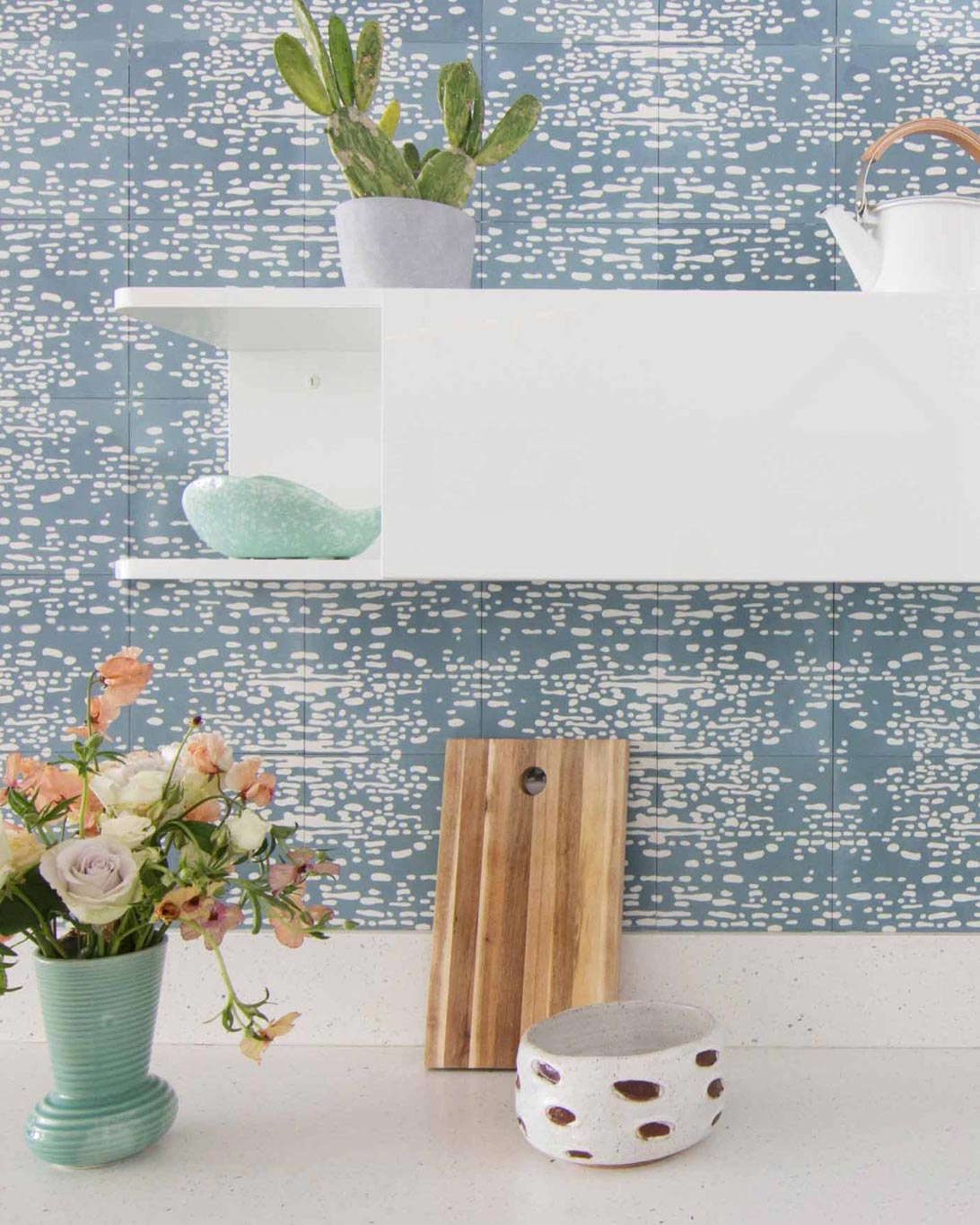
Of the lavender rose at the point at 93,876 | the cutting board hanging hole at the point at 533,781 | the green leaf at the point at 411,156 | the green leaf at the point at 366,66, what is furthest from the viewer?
the cutting board hanging hole at the point at 533,781

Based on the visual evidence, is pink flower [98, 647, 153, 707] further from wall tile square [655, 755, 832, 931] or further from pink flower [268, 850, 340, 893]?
wall tile square [655, 755, 832, 931]

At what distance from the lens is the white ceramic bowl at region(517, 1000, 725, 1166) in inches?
38.6

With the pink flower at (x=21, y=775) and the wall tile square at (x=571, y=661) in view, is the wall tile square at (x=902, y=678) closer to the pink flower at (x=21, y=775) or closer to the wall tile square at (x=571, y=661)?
the wall tile square at (x=571, y=661)

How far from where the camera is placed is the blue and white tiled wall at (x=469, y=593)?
4.28 feet

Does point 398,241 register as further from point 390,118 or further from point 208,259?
point 208,259

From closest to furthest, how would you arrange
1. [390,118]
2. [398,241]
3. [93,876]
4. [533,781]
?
[93,876] → [398,241] → [390,118] → [533,781]

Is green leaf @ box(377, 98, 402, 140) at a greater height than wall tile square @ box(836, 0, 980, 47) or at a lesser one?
lesser

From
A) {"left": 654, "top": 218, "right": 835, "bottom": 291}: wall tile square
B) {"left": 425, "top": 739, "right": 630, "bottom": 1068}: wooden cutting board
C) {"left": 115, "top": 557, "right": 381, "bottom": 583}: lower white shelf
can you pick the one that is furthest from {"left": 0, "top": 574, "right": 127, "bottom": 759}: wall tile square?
{"left": 654, "top": 218, "right": 835, "bottom": 291}: wall tile square

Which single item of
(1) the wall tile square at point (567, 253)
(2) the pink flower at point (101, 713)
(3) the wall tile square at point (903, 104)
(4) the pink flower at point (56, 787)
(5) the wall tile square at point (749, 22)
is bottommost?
(4) the pink flower at point (56, 787)

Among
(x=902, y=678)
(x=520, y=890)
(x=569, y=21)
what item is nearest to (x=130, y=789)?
(x=520, y=890)

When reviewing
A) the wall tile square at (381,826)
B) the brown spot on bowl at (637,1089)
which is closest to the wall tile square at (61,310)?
the wall tile square at (381,826)

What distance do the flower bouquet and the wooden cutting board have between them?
27 centimetres

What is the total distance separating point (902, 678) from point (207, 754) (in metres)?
0.88

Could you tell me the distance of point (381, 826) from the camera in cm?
132
